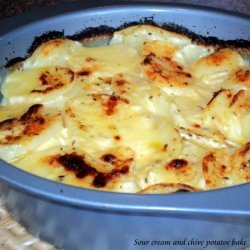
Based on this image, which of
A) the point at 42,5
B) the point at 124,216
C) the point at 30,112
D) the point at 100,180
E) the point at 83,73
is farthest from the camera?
the point at 42,5

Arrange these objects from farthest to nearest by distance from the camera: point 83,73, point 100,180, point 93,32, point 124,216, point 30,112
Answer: point 93,32, point 83,73, point 30,112, point 100,180, point 124,216

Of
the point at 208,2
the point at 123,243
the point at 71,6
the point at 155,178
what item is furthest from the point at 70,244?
the point at 208,2

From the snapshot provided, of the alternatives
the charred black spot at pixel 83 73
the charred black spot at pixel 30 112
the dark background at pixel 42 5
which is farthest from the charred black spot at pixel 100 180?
the dark background at pixel 42 5

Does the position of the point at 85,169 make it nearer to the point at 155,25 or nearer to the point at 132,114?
the point at 132,114

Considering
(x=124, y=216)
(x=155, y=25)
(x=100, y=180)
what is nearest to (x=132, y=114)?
(x=100, y=180)

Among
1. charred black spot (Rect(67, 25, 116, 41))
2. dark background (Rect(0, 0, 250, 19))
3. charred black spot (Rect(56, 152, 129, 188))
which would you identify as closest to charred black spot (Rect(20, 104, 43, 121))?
charred black spot (Rect(56, 152, 129, 188))

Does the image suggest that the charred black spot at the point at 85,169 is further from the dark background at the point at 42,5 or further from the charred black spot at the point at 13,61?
the dark background at the point at 42,5

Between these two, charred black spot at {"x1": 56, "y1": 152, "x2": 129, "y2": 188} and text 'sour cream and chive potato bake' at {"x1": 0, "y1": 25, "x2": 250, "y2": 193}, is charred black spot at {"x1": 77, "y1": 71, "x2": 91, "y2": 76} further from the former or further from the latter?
charred black spot at {"x1": 56, "y1": 152, "x2": 129, "y2": 188}

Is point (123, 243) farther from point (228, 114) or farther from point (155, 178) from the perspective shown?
point (228, 114)

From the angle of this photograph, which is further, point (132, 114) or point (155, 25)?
point (155, 25)
